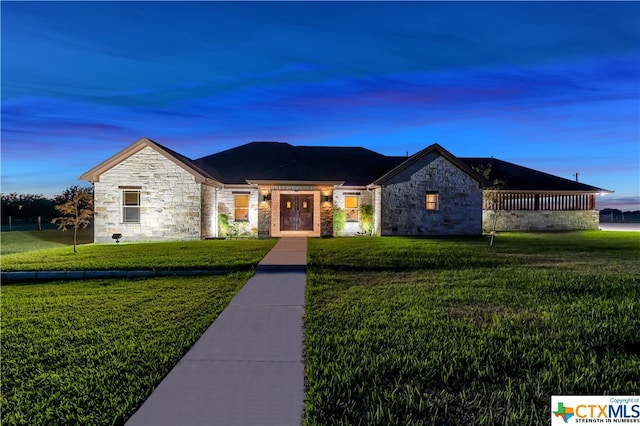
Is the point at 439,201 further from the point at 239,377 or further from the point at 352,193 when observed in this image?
the point at 239,377

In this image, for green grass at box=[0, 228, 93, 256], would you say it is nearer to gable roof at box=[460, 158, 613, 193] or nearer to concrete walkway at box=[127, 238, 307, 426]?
concrete walkway at box=[127, 238, 307, 426]

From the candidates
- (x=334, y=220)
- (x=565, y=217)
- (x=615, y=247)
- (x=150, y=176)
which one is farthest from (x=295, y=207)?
(x=565, y=217)

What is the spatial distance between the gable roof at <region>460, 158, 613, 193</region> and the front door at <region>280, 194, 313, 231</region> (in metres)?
13.2

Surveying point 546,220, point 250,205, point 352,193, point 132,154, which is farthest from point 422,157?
point 132,154

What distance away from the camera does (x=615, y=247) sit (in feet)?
49.7

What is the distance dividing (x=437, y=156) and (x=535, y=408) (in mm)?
19432

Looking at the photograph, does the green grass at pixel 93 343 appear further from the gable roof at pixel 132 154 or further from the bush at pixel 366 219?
the bush at pixel 366 219

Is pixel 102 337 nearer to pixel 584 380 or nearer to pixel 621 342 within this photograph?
pixel 584 380

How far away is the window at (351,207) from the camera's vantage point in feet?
72.9

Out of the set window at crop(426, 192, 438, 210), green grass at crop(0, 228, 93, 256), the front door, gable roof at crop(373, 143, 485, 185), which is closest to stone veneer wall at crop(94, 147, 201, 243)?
green grass at crop(0, 228, 93, 256)

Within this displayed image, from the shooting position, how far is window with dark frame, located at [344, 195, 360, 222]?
22.2 m

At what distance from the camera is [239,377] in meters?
3.74

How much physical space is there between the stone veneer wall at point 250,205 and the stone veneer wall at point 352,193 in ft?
15.3

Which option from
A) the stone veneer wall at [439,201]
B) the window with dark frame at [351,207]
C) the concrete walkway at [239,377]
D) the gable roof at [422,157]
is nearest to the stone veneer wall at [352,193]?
the window with dark frame at [351,207]
